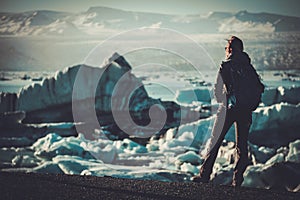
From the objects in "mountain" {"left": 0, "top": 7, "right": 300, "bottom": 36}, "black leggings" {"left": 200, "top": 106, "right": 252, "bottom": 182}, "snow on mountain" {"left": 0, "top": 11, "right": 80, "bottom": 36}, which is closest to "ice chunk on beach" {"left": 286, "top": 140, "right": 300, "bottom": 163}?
"mountain" {"left": 0, "top": 7, "right": 300, "bottom": 36}

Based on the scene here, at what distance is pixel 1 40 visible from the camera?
7.25 metres

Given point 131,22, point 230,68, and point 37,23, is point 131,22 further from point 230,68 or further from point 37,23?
point 230,68

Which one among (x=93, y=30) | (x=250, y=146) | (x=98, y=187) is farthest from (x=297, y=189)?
(x=93, y=30)

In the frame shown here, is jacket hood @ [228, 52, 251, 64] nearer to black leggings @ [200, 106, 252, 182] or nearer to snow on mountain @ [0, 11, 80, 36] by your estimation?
black leggings @ [200, 106, 252, 182]

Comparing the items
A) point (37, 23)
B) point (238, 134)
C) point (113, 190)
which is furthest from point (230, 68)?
point (37, 23)

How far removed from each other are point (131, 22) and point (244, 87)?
2.71 meters

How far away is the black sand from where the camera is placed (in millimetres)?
3861

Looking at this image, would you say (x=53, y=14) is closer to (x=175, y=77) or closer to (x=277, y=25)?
(x=175, y=77)

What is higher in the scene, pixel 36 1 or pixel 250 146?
pixel 36 1

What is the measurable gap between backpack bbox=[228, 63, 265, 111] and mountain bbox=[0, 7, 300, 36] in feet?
6.50

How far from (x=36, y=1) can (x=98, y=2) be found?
0.96 meters

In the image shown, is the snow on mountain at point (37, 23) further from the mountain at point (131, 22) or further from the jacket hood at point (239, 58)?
the jacket hood at point (239, 58)

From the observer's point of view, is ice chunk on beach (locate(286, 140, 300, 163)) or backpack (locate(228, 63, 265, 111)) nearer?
backpack (locate(228, 63, 265, 111))

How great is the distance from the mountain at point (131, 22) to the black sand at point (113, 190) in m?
2.64
